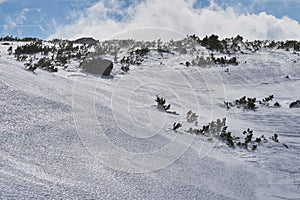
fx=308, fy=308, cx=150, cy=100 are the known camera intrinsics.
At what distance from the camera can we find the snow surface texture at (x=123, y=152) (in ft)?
8.48

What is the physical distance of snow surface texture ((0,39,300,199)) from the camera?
2586 mm

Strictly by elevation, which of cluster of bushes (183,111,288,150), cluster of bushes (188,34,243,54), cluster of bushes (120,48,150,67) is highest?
cluster of bushes (188,34,243,54)

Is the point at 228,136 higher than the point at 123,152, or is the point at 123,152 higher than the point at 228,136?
the point at 123,152

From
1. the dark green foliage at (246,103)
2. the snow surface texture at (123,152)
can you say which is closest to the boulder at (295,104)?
the snow surface texture at (123,152)

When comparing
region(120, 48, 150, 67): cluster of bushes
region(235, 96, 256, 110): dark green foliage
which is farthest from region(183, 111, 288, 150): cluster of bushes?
region(120, 48, 150, 67): cluster of bushes

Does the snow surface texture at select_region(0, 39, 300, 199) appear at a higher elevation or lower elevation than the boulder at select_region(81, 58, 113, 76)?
lower

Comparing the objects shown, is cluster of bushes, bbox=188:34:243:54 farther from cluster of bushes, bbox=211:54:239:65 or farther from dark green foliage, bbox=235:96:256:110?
dark green foliage, bbox=235:96:256:110

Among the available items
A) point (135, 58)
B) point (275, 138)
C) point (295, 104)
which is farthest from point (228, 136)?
point (135, 58)

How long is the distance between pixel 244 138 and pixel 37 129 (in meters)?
4.42

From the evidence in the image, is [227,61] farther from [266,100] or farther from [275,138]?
[275,138]

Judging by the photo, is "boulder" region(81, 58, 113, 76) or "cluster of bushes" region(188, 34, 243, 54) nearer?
"boulder" region(81, 58, 113, 76)

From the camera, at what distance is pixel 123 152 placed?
366 centimetres

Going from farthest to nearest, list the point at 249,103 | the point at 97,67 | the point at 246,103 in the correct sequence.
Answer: the point at 97,67
the point at 246,103
the point at 249,103

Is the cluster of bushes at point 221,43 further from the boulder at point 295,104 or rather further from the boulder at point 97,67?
the boulder at point 97,67
